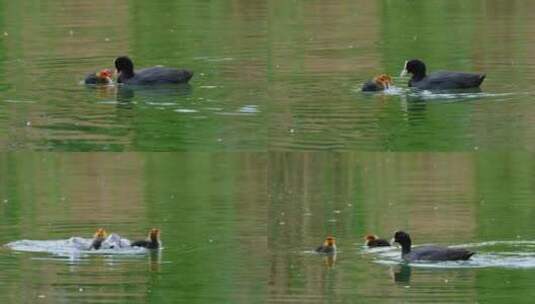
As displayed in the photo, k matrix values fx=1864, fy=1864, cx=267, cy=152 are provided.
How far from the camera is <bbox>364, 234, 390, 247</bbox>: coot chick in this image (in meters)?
19.2

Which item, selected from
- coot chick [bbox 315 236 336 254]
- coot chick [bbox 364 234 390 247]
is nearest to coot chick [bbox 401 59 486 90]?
coot chick [bbox 364 234 390 247]

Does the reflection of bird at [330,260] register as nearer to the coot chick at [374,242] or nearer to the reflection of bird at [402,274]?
the reflection of bird at [402,274]

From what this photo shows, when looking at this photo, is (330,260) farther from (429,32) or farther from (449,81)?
(429,32)

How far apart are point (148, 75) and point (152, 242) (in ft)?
12.4

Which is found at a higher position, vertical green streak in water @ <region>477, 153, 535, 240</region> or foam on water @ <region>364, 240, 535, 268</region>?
vertical green streak in water @ <region>477, 153, 535, 240</region>

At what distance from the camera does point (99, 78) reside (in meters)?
21.8

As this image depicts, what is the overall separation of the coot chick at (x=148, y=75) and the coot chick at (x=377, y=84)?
219cm

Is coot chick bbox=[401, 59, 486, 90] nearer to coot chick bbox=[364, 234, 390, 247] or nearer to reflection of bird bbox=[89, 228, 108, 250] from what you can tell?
coot chick bbox=[364, 234, 390, 247]

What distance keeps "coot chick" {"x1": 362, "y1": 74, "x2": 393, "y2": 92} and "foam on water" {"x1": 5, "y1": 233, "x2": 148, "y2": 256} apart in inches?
136

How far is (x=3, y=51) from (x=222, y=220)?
5753 mm

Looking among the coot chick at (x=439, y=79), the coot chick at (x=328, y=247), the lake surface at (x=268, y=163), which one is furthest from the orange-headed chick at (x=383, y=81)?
the coot chick at (x=328, y=247)

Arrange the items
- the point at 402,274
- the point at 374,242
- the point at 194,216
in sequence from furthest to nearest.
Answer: the point at 194,216
the point at 374,242
the point at 402,274

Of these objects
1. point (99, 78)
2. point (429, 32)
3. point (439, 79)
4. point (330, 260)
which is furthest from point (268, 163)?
point (330, 260)

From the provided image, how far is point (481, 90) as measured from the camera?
20.9 m
